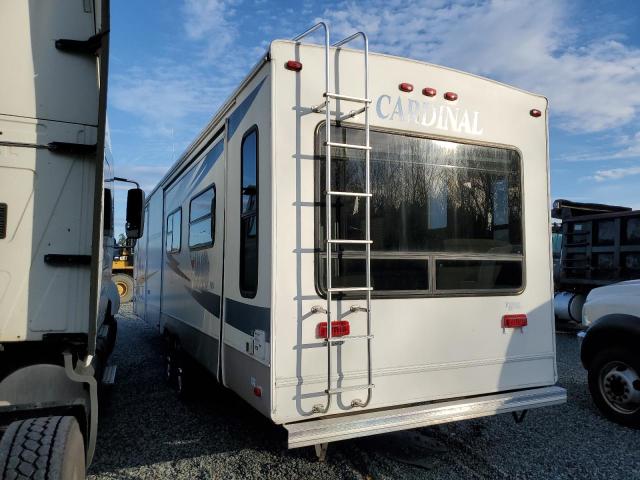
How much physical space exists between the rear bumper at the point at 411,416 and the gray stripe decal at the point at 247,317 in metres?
0.60

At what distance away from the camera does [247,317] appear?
3.54 metres

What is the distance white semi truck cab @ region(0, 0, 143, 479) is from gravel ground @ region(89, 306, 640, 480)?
1.29 m

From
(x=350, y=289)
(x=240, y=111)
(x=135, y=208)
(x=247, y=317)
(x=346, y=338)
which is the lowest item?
(x=346, y=338)

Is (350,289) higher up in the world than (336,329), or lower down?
A: higher up

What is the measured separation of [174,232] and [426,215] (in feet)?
12.6

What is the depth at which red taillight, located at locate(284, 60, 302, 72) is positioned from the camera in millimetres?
3270

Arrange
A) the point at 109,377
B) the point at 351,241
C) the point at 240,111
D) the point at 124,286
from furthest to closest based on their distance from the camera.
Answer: the point at 124,286, the point at 109,377, the point at 240,111, the point at 351,241

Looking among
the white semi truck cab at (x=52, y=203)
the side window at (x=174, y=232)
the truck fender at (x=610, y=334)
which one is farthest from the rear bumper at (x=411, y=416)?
the side window at (x=174, y=232)

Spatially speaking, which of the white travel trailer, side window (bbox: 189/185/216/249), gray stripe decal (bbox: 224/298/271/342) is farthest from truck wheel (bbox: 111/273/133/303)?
gray stripe decal (bbox: 224/298/271/342)

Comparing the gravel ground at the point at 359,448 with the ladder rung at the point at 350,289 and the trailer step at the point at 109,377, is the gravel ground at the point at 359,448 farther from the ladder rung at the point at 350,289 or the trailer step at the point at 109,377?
the ladder rung at the point at 350,289

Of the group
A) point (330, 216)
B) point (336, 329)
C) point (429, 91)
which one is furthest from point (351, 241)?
point (429, 91)

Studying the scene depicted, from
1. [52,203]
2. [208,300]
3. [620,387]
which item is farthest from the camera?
[620,387]

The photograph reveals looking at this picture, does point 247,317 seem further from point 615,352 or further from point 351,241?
point 615,352

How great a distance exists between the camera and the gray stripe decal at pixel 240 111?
11.6ft
